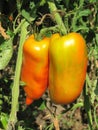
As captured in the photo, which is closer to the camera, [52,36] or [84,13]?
[52,36]

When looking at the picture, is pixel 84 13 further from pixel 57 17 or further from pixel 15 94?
pixel 15 94

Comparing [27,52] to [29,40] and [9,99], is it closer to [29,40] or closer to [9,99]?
[29,40]

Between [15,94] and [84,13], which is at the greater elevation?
[84,13]

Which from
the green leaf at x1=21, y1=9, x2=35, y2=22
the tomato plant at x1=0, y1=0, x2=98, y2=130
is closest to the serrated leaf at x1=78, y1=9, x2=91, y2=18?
the tomato plant at x1=0, y1=0, x2=98, y2=130

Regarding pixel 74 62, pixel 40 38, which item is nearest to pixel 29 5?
pixel 40 38

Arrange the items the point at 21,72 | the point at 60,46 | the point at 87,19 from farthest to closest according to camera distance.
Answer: the point at 87,19, the point at 21,72, the point at 60,46

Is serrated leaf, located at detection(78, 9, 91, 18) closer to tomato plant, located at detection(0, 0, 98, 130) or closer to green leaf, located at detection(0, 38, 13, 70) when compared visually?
tomato plant, located at detection(0, 0, 98, 130)

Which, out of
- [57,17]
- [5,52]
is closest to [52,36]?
[57,17]
